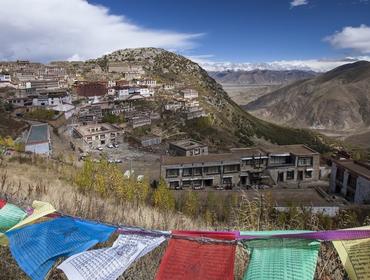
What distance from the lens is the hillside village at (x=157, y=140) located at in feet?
128

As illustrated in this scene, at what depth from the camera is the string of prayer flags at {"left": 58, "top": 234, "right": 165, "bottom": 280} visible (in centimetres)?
273

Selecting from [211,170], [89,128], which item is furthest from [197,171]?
[89,128]

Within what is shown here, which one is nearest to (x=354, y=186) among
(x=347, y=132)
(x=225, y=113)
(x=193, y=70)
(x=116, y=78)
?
(x=225, y=113)

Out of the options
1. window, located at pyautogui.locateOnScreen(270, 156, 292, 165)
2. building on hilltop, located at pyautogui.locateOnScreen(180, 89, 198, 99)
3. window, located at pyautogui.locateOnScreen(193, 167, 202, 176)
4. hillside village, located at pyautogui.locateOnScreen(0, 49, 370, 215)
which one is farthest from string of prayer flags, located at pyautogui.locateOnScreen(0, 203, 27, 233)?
building on hilltop, located at pyautogui.locateOnScreen(180, 89, 198, 99)

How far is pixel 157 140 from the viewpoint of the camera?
62.9 m

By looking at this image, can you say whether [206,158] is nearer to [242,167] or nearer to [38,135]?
[242,167]

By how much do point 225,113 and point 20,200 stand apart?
103 meters

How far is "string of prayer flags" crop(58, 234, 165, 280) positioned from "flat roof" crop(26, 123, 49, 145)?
37294mm

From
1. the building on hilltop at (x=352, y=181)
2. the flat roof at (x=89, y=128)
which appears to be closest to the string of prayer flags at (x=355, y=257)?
the building on hilltop at (x=352, y=181)

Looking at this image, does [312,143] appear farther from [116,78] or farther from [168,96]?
[116,78]

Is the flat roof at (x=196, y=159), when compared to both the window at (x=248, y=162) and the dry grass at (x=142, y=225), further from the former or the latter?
the dry grass at (x=142, y=225)

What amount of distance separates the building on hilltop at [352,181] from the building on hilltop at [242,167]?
4.82 m

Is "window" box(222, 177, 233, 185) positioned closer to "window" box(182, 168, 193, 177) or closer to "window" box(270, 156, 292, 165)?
"window" box(182, 168, 193, 177)

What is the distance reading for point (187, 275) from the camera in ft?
8.73
